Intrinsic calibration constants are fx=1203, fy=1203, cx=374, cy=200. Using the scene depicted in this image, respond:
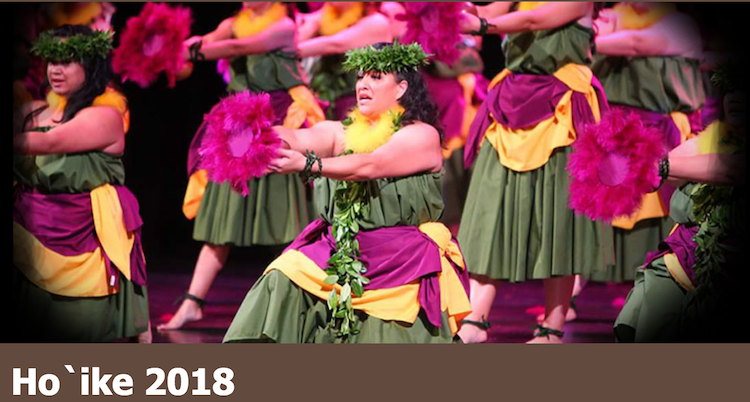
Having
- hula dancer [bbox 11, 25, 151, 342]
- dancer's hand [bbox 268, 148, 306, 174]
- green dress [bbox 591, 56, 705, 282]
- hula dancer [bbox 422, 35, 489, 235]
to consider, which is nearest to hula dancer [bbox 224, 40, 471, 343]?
dancer's hand [bbox 268, 148, 306, 174]

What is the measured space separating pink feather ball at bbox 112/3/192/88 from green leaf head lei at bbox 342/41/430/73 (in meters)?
1.17

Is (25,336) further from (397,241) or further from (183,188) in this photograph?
(183,188)

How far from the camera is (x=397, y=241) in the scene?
3.47 m

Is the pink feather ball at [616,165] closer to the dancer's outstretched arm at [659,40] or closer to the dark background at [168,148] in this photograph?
the dancer's outstretched arm at [659,40]

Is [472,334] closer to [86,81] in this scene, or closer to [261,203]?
[261,203]

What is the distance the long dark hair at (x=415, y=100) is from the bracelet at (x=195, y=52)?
1.40 meters

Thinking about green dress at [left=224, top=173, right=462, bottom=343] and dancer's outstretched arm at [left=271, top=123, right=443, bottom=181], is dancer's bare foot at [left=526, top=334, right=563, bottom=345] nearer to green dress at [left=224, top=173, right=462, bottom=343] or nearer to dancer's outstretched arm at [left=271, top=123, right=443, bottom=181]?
green dress at [left=224, top=173, right=462, bottom=343]

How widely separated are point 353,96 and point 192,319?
1378mm

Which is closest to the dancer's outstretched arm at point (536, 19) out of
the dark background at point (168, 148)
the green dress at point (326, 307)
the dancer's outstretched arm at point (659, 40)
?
the dancer's outstretched arm at point (659, 40)

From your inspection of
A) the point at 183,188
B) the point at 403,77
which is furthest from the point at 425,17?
the point at 183,188

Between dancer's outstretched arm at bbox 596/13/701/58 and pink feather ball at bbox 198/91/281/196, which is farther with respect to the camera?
dancer's outstretched arm at bbox 596/13/701/58

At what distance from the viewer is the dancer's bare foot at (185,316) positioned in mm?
4820

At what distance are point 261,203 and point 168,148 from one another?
1.90 metres

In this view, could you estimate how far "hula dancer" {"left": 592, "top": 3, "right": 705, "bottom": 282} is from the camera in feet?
16.1
